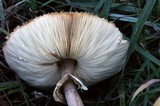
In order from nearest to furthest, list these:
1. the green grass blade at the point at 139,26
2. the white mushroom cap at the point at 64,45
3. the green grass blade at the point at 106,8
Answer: the white mushroom cap at the point at 64,45
the green grass blade at the point at 139,26
the green grass blade at the point at 106,8

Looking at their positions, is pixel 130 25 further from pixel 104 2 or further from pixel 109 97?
pixel 109 97

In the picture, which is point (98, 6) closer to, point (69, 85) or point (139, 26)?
point (139, 26)

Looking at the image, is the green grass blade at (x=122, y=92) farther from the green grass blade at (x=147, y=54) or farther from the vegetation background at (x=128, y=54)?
the green grass blade at (x=147, y=54)

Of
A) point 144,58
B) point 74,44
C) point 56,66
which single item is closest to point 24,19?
point 56,66

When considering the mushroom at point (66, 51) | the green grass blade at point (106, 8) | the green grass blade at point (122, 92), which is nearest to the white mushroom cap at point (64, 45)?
the mushroom at point (66, 51)

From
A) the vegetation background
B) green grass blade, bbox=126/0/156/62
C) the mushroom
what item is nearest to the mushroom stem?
the mushroom

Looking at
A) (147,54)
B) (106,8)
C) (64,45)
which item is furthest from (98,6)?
(64,45)
